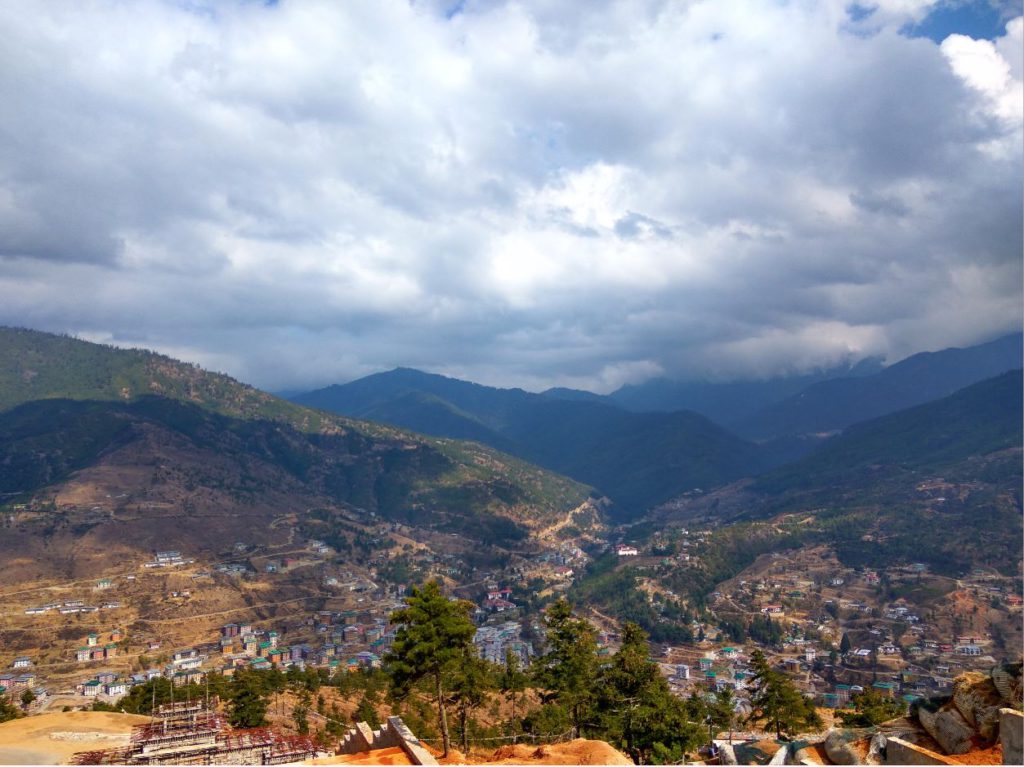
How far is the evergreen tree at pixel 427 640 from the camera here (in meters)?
25.2

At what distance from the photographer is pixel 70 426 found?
6762 inches

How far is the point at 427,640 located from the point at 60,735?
2390 cm

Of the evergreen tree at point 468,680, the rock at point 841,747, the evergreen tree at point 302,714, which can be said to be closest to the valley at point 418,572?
the evergreen tree at point 302,714

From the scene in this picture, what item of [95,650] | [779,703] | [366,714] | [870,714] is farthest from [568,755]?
[95,650]

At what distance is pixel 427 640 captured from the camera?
25.4m

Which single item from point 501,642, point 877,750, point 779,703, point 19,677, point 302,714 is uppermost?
point 877,750

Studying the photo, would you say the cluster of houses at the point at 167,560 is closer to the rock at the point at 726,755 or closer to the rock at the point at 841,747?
the rock at the point at 726,755

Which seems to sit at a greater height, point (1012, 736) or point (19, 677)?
point (1012, 736)

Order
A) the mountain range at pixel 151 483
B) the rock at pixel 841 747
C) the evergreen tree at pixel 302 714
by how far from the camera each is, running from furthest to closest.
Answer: the mountain range at pixel 151 483 → the evergreen tree at pixel 302 714 → the rock at pixel 841 747

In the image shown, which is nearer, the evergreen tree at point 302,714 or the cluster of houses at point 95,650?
the evergreen tree at point 302,714

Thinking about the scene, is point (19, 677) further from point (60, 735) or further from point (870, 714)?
point (870, 714)

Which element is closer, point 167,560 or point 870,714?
point 870,714

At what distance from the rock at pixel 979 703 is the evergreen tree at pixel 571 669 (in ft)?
55.2

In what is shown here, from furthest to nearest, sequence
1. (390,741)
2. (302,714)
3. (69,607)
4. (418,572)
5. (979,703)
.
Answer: (418,572), (69,607), (302,714), (390,741), (979,703)
